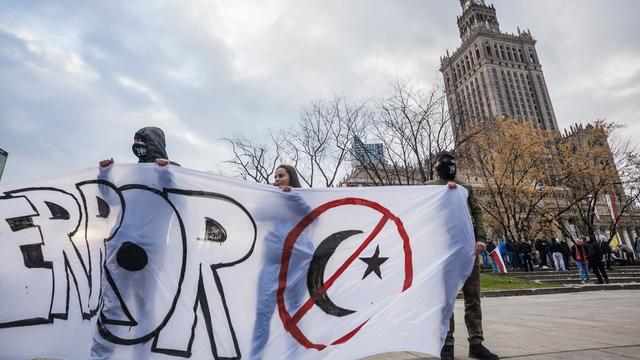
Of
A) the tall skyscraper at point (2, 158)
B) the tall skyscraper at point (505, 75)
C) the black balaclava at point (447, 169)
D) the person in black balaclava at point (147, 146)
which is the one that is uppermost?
the tall skyscraper at point (505, 75)

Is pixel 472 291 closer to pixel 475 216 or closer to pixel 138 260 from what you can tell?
pixel 475 216

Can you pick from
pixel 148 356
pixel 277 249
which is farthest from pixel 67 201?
pixel 277 249

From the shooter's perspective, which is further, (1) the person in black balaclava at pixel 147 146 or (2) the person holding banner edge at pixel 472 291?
(1) the person in black balaclava at pixel 147 146

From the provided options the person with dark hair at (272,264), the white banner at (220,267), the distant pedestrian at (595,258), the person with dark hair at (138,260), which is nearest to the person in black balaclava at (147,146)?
the white banner at (220,267)

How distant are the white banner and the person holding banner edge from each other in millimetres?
170

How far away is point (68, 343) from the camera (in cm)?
318

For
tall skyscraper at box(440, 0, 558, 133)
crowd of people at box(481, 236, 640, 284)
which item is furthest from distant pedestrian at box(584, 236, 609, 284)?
tall skyscraper at box(440, 0, 558, 133)

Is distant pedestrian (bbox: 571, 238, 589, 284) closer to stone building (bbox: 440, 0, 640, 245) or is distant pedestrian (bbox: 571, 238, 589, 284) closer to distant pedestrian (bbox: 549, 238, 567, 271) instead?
distant pedestrian (bbox: 549, 238, 567, 271)

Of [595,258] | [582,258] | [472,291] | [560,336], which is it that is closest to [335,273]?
[472,291]

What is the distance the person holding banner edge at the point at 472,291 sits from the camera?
3.23 meters

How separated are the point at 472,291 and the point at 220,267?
2.38m

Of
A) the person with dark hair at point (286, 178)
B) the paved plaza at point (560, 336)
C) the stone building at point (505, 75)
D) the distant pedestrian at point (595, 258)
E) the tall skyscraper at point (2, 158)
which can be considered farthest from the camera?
the stone building at point (505, 75)

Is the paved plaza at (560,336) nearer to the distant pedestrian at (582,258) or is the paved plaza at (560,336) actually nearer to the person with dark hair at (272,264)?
the person with dark hair at (272,264)

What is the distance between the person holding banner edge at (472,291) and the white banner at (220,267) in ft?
0.56
